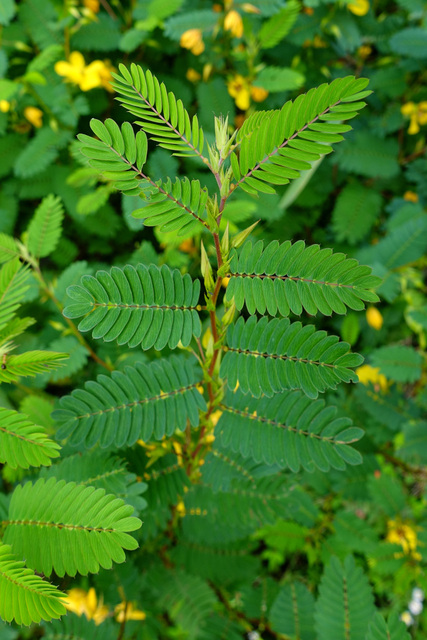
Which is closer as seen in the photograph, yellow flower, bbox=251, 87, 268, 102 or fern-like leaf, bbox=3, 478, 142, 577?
fern-like leaf, bbox=3, 478, 142, 577

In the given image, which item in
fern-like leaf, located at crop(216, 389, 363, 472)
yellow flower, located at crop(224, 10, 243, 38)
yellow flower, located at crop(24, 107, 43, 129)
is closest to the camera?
fern-like leaf, located at crop(216, 389, 363, 472)

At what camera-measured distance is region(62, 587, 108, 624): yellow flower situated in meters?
1.23

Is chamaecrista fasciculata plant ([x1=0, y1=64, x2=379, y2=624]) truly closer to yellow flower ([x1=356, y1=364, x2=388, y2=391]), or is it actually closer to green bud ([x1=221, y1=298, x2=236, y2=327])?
green bud ([x1=221, y1=298, x2=236, y2=327])

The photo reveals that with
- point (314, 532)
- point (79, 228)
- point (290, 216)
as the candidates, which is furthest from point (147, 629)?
point (290, 216)

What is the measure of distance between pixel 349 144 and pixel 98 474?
5.45 ft

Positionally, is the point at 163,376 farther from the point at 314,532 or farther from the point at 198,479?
the point at 314,532

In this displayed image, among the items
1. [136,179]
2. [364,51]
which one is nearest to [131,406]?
[136,179]

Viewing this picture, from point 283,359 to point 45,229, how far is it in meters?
0.81

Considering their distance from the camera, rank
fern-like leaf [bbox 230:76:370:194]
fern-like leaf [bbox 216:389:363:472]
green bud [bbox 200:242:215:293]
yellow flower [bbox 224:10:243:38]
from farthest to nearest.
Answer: yellow flower [bbox 224:10:243:38], fern-like leaf [bbox 216:389:363:472], green bud [bbox 200:242:215:293], fern-like leaf [bbox 230:76:370:194]

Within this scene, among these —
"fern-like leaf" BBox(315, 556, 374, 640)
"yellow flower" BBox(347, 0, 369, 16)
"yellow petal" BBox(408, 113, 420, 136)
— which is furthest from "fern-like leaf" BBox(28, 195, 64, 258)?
"yellow petal" BBox(408, 113, 420, 136)

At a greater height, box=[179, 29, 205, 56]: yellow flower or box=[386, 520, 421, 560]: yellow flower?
box=[179, 29, 205, 56]: yellow flower

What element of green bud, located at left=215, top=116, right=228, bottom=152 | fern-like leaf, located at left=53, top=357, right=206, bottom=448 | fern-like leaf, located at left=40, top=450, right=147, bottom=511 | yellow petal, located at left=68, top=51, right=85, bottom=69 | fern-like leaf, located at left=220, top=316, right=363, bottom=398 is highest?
yellow petal, located at left=68, top=51, right=85, bottom=69

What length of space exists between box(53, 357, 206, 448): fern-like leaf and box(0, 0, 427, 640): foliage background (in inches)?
15.7

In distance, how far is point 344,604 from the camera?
958 mm
